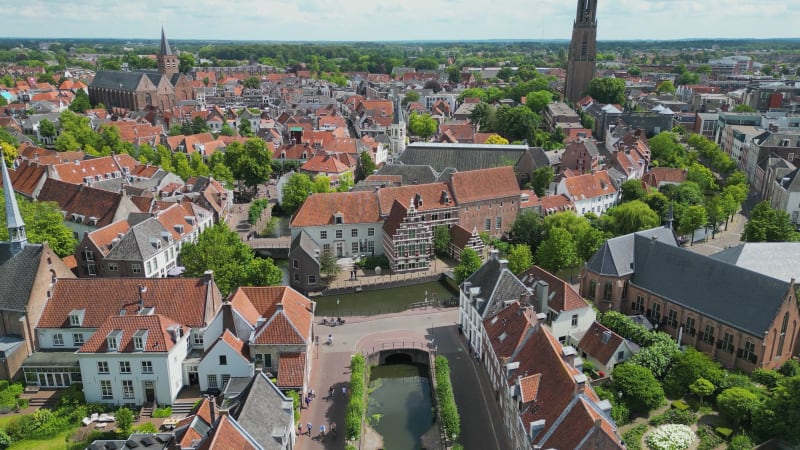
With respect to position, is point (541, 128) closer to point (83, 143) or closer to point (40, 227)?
point (83, 143)

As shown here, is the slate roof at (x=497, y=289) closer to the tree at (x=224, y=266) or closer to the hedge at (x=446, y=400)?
the hedge at (x=446, y=400)

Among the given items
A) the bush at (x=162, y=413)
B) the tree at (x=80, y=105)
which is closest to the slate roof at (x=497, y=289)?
the bush at (x=162, y=413)

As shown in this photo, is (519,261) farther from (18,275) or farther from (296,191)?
(18,275)

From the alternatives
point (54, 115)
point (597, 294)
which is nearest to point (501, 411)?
point (597, 294)

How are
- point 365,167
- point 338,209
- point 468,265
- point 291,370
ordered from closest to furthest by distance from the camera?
point 291,370 < point 468,265 < point 338,209 < point 365,167

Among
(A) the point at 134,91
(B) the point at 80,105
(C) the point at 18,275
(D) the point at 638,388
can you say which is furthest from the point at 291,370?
(B) the point at 80,105

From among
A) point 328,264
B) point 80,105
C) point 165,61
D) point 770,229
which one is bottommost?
point 328,264

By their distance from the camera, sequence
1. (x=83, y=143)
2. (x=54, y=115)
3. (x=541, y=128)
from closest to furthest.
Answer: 1. (x=83, y=143)
2. (x=54, y=115)
3. (x=541, y=128)
